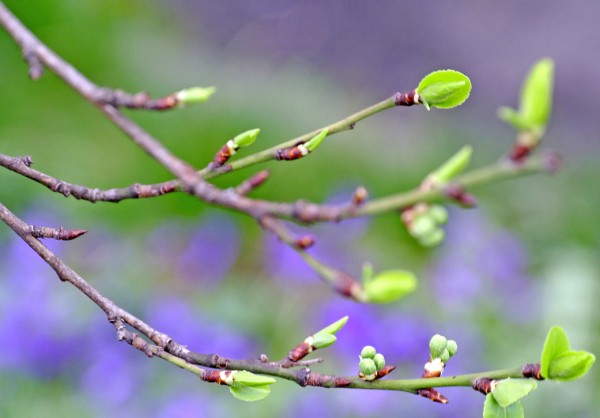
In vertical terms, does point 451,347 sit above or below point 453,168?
below

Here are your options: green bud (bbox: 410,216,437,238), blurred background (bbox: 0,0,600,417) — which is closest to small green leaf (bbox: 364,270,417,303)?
green bud (bbox: 410,216,437,238)

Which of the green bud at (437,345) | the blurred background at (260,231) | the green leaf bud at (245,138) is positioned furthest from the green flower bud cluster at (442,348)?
the blurred background at (260,231)

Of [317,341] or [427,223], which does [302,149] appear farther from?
[427,223]

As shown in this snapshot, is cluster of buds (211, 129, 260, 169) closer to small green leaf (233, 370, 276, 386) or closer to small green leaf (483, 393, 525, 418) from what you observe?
small green leaf (233, 370, 276, 386)

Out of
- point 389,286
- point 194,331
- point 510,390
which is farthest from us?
point 194,331

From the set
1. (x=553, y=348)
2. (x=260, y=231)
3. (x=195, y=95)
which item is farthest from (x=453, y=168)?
(x=260, y=231)

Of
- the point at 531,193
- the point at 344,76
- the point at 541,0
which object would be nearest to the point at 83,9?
the point at 344,76

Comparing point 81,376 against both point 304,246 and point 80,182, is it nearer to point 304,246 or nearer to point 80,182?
point 80,182
